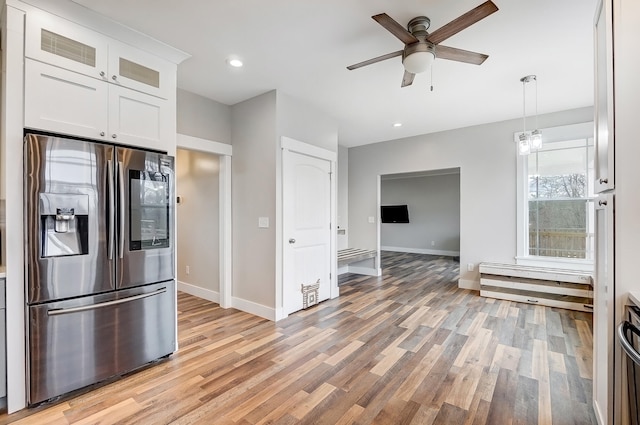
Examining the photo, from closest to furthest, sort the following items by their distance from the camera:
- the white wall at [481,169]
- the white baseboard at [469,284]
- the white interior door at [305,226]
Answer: the white interior door at [305,226]
the white wall at [481,169]
the white baseboard at [469,284]

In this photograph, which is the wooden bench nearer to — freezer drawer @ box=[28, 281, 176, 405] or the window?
the window

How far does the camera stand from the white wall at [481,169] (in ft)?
15.5

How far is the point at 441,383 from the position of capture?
2.26m

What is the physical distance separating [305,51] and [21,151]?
2302mm

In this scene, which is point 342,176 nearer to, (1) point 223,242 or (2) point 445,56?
(1) point 223,242

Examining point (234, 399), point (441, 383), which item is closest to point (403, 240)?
point (441, 383)

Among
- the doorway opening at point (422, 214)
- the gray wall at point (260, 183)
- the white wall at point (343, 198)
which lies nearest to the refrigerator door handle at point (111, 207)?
the gray wall at point (260, 183)

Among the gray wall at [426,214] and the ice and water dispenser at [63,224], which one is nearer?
the ice and water dispenser at [63,224]

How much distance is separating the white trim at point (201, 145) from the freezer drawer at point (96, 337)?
1.71 m

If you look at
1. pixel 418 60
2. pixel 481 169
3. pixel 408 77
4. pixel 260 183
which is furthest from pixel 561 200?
pixel 260 183

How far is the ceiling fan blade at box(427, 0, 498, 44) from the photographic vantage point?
5.79ft

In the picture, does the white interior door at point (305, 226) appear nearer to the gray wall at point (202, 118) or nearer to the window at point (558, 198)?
the gray wall at point (202, 118)

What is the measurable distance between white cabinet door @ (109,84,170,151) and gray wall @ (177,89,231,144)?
37.0 inches

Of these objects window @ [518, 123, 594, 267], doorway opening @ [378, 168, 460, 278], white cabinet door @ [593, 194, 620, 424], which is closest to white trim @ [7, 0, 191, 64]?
white cabinet door @ [593, 194, 620, 424]
